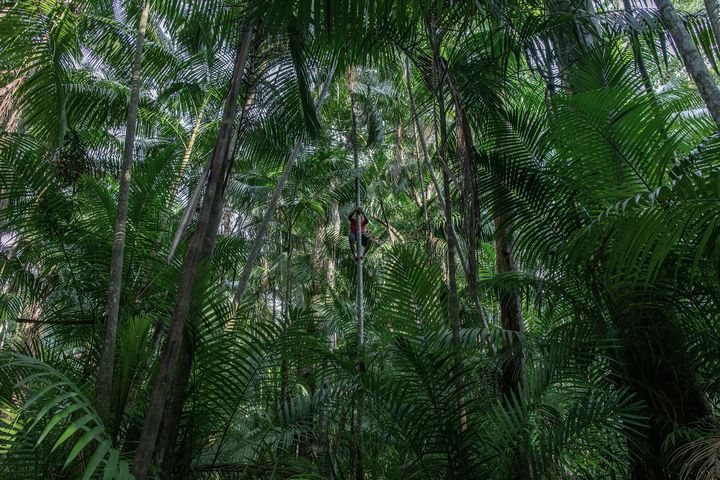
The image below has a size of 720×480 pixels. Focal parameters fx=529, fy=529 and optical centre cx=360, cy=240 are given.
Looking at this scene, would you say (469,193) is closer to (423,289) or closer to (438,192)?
(423,289)

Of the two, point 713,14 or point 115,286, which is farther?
point 713,14

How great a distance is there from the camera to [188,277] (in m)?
2.29

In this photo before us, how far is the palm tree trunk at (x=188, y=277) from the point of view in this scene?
2039 mm

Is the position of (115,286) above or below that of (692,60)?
below

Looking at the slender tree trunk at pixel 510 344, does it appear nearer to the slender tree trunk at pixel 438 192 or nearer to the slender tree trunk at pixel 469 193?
the slender tree trunk at pixel 438 192

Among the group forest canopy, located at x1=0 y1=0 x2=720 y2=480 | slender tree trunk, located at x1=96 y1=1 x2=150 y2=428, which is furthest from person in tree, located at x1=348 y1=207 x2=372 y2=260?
slender tree trunk, located at x1=96 y1=1 x2=150 y2=428

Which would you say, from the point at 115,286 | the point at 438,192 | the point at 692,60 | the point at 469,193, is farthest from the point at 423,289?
the point at 692,60

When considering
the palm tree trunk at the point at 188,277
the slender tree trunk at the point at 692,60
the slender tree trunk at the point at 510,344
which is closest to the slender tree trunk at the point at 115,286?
the palm tree trunk at the point at 188,277

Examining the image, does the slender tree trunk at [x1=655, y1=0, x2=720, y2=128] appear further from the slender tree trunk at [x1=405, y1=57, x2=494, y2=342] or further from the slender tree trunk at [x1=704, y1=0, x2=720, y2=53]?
the slender tree trunk at [x1=405, y1=57, x2=494, y2=342]

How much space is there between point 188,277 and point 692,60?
3567 millimetres

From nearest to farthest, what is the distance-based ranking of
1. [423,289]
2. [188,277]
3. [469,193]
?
[188,277] → [469,193] → [423,289]

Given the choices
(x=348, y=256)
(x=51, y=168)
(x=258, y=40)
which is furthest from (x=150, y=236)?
(x=348, y=256)

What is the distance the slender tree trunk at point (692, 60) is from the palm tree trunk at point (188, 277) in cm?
289

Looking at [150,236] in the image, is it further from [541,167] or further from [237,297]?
[541,167]
